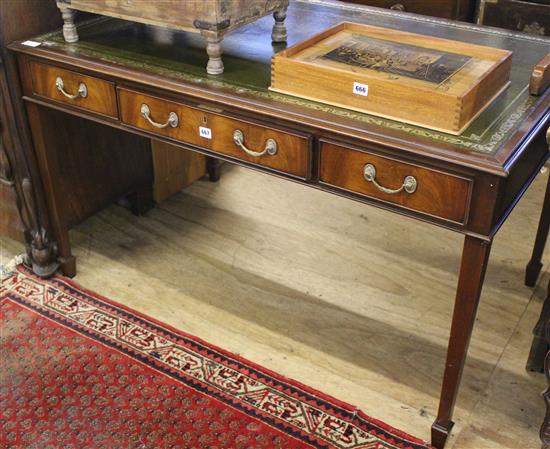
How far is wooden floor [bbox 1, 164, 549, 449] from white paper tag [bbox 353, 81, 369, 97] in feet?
3.03

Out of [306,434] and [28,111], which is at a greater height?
[28,111]

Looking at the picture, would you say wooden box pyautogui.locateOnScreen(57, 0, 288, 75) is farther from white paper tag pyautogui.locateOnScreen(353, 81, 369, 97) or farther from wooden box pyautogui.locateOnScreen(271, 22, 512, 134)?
white paper tag pyautogui.locateOnScreen(353, 81, 369, 97)

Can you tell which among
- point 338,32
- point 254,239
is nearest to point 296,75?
point 338,32

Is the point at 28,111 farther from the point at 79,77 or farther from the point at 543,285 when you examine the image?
the point at 543,285

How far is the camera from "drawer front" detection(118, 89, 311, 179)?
1816 millimetres

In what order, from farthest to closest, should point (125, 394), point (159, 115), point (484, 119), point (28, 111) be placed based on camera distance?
point (28, 111) < point (125, 394) < point (159, 115) < point (484, 119)

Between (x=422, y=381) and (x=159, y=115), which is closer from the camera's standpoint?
(x=159, y=115)

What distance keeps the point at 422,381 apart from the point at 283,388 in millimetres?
425

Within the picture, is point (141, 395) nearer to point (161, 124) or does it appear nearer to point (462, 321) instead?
point (161, 124)

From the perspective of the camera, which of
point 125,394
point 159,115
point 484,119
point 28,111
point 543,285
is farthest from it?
point 543,285

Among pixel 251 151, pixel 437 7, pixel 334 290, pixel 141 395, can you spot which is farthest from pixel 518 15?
pixel 141 395

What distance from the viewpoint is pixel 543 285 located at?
103 inches

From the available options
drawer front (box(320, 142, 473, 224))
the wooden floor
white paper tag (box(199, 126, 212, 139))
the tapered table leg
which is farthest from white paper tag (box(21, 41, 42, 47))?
the tapered table leg

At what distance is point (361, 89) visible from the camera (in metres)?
1.73
